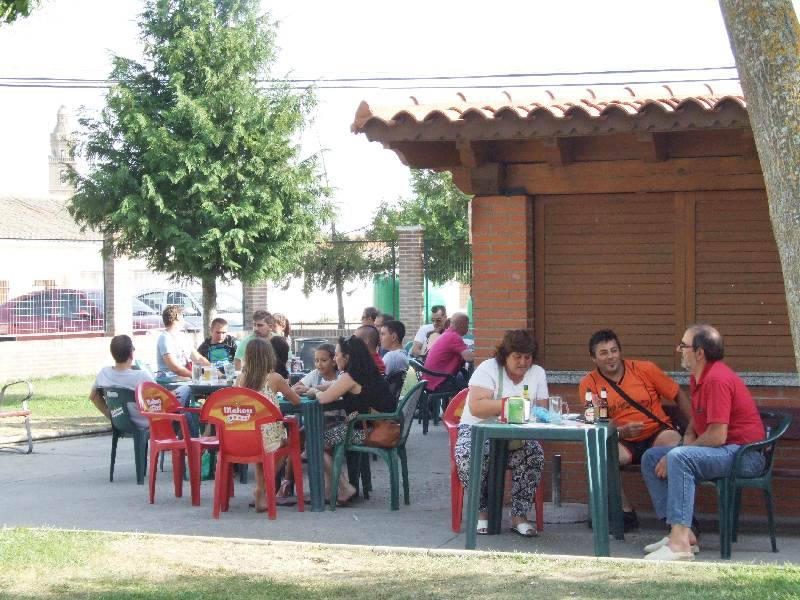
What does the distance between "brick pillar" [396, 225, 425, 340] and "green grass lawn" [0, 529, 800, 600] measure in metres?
15.3

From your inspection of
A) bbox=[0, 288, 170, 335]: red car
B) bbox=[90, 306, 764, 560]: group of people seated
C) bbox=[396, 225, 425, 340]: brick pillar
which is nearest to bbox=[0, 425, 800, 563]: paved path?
bbox=[90, 306, 764, 560]: group of people seated

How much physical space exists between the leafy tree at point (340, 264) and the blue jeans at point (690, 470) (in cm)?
1637

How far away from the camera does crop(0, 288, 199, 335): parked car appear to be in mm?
25234

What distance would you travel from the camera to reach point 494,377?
8328mm

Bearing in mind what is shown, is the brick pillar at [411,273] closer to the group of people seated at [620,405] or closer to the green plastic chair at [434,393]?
the green plastic chair at [434,393]

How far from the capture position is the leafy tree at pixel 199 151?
1816cm

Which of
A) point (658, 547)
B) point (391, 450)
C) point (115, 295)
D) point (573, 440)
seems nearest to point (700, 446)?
point (658, 547)

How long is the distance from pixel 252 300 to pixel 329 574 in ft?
63.2

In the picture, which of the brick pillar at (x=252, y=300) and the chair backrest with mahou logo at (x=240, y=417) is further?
the brick pillar at (x=252, y=300)

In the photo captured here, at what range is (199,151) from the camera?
59.5 feet

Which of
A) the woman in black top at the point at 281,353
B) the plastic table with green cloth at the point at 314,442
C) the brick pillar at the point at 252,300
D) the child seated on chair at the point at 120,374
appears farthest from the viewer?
the brick pillar at the point at 252,300

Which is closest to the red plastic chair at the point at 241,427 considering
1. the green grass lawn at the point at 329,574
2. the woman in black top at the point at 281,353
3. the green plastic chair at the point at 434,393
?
the green grass lawn at the point at 329,574

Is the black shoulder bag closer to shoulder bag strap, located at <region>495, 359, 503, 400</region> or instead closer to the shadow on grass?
shoulder bag strap, located at <region>495, 359, 503, 400</region>

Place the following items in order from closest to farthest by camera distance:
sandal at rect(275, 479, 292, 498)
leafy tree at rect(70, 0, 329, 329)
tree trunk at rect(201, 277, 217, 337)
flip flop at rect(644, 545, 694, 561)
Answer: flip flop at rect(644, 545, 694, 561), sandal at rect(275, 479, 292, 498), leafy tree at rect(70, 0, 329, 329), tree trunk at rect(201, 277, 217, 337)
